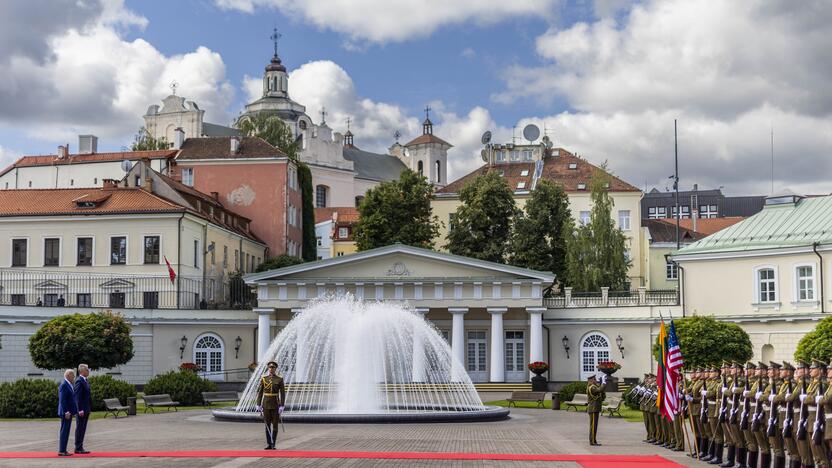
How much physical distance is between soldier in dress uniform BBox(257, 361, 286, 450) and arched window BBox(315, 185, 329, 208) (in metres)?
96.0

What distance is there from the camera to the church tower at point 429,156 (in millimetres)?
154375

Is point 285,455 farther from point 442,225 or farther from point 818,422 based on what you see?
point 442,225

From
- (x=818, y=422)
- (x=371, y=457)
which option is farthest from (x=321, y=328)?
(x=818, y=422)

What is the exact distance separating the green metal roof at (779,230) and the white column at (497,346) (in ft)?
31.0

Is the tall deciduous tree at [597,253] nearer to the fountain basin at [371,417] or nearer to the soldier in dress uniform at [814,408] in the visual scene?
the fountain basin at [371,417]

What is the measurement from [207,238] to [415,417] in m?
34.7

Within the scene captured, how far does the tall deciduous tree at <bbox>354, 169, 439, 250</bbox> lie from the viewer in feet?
259

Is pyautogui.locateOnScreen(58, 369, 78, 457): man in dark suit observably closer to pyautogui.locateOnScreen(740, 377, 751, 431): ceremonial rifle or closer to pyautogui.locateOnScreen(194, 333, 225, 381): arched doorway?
pyautogui.locateOnScreen(740, 377, 751, 431): ceremonial rifle

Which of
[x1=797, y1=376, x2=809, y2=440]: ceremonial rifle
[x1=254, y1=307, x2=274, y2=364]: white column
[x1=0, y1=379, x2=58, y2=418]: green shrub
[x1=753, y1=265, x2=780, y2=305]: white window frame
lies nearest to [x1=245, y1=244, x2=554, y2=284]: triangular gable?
[x1=254, y1=307, x2=274, y2=364]: white column

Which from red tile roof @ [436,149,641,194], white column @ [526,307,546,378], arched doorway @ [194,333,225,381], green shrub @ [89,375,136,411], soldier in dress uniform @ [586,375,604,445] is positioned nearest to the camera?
soldier in dress uniform @ [586,375,604,445]

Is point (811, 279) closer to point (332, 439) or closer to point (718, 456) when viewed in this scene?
point (718, 456)

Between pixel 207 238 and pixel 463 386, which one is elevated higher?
pixel 207 238

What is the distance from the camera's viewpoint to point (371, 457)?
22.4 metres

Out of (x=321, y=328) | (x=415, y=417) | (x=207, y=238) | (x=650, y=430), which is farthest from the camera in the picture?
(x=207, y=238)
